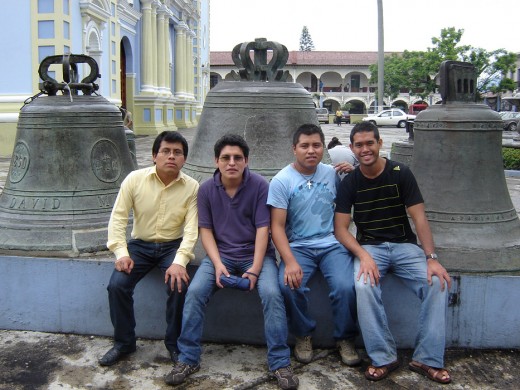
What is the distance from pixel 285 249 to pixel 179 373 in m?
0.83

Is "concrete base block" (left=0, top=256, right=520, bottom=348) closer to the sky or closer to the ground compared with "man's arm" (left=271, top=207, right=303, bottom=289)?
closer to the ground

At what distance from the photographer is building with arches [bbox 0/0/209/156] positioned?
12.4m

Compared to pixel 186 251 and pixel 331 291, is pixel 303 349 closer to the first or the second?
pixel 331 291

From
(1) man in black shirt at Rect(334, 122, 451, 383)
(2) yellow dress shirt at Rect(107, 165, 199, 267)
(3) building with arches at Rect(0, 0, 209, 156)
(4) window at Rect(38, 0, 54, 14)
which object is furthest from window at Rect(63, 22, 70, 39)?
(1) man in black shirt at Rect(334, 122, 451, 383)

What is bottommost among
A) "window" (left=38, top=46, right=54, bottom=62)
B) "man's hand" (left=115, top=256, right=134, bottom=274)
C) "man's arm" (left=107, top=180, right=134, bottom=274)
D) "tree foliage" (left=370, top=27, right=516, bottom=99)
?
"man's hand" (left=115, top=256, right=134, bottom=274)

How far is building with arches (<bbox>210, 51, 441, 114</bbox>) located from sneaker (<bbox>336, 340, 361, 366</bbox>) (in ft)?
169

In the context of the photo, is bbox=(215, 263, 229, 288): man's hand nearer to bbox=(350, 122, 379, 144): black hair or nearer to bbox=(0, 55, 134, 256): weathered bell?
bbox=(350, 122, 379, 144): black hair

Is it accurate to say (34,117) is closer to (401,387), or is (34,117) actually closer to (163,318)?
(163,318)

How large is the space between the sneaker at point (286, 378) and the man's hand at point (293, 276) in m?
0.42

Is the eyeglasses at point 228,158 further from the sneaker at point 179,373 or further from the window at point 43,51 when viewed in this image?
the window at point 43,51

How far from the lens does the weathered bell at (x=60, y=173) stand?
13.0 feet

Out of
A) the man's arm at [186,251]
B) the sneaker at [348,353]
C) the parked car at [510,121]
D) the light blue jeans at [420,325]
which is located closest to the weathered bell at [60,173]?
the man's arm at [186,251]

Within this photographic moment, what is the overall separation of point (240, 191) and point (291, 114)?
56.6 inches

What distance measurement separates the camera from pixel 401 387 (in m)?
2.97
